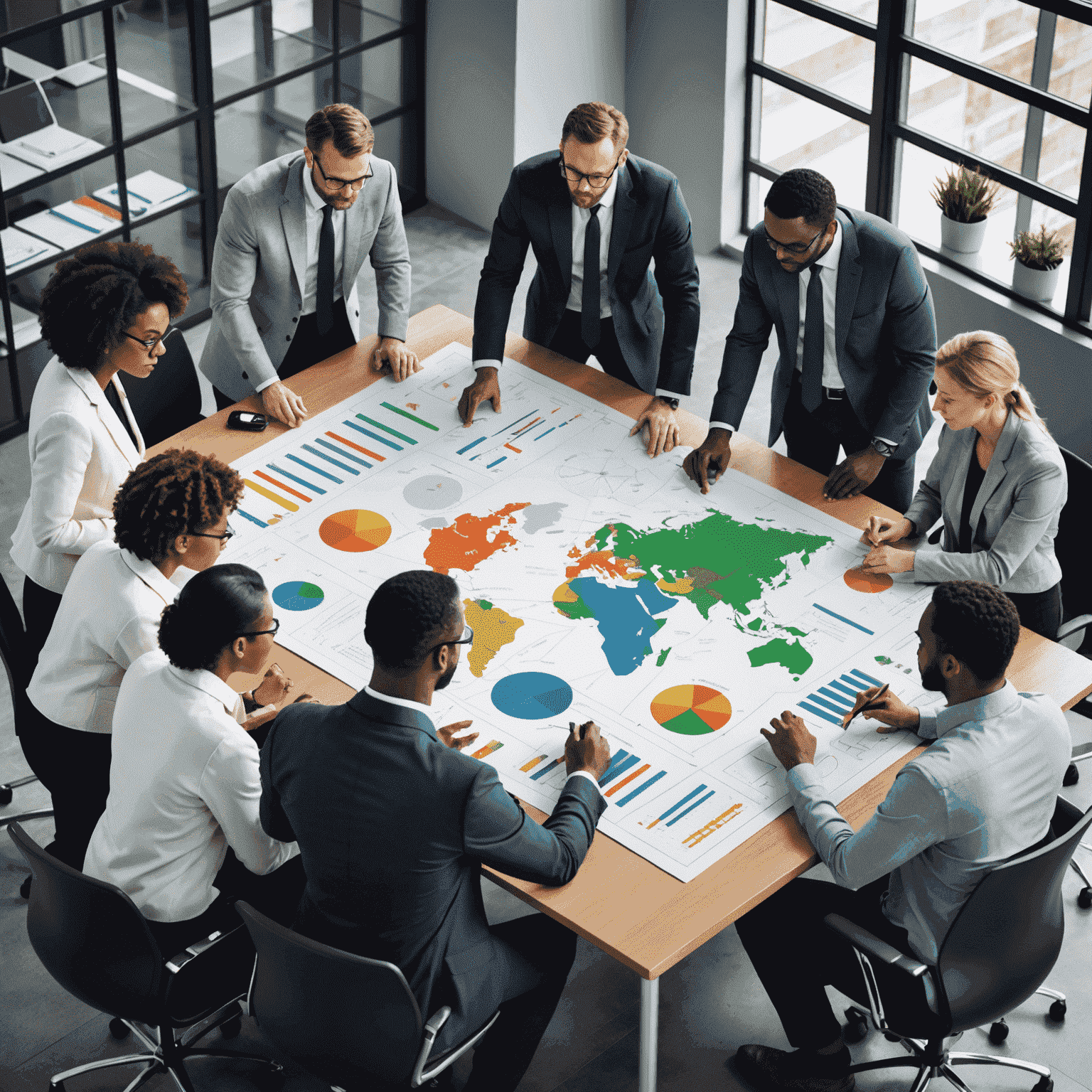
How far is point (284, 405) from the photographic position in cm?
449

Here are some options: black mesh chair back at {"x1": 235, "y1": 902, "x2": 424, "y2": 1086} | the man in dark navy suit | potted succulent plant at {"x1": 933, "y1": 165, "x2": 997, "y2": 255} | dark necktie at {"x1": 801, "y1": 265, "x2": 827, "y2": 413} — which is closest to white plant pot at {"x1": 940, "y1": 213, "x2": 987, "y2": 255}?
potted succulent plant at {"x1": 933, "y1": 165, "x2": 997, "y2": 255}

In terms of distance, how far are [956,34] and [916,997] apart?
14.9 ft

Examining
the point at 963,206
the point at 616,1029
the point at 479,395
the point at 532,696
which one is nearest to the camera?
the point at 532,696

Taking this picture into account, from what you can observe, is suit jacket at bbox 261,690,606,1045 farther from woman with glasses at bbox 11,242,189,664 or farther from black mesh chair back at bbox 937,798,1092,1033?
woman with glasses at bbox 11,242,189,664

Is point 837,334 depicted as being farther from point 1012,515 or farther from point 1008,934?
point 1008,934

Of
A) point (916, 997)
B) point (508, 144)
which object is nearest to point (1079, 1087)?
point (916, 997)

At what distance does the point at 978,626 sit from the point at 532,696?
1.10m

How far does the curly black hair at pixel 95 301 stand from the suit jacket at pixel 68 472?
0.22ft

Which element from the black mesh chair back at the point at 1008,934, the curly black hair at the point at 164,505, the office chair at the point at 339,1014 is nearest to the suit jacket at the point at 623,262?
the curly black hair at the point at 164,505

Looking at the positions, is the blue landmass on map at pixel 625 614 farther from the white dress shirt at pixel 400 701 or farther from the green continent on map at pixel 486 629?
the white dress shirt at pixel 400 701

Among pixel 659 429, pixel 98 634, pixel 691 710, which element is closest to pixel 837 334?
pixel 659 429

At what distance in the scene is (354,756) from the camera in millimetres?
2828

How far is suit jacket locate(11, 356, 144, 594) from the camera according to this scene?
12.4 ft

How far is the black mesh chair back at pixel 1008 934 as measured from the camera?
299cm
